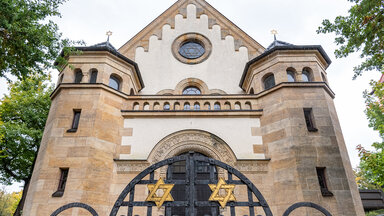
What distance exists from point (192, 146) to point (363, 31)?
697 cm

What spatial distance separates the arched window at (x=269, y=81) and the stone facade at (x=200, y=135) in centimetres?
20

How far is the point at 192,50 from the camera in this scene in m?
14.3

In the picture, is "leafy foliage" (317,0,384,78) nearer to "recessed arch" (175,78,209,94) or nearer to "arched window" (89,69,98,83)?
"recessed arch" (175,78,209,94)

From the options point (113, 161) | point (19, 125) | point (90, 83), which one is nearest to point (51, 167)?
point (113, 161)

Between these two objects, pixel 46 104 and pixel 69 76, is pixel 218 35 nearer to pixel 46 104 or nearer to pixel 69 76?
pixel 69 76

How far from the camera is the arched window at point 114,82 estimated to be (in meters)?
11.2

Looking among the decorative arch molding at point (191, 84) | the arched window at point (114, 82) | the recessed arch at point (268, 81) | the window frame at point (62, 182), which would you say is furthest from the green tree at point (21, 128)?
the recessed arch at point (268, 81)

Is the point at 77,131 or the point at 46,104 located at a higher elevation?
the point at 46,104

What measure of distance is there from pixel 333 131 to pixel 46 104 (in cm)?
1684

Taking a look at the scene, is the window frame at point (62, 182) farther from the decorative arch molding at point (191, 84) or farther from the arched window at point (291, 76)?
the arched window at point (291, 76)

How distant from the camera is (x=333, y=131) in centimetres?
933

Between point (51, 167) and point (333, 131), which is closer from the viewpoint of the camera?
point (51, 167)

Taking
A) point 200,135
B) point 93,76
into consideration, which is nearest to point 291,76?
point 200,135

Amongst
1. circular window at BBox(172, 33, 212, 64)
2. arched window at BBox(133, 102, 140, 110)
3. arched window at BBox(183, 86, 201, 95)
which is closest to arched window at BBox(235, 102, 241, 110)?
arched window at BBox(183, 86, 201, 95)
